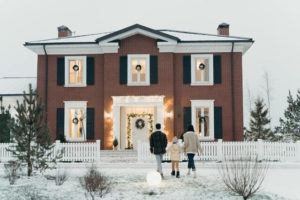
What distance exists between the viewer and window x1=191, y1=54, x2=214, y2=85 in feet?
72.8

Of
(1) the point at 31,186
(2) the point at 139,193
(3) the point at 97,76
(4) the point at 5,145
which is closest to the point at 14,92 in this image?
(3) the point at 97,76

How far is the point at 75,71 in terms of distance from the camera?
2272 centimetres

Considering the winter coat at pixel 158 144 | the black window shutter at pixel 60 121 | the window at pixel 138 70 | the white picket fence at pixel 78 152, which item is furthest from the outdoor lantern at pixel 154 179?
the black window shutter at pixel 60 121

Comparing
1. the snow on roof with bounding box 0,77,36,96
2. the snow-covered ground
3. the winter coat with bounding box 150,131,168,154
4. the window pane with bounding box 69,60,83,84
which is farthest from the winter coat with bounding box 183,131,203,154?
the snow on roof with bounding box 0,77,36,96

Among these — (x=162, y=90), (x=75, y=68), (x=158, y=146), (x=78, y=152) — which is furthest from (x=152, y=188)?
(x=75, y=68)

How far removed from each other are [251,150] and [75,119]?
396 inches

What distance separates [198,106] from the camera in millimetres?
22094

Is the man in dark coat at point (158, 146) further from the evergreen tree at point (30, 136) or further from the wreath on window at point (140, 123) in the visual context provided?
the wreath on window at point (140, 123)

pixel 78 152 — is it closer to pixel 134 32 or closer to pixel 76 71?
pixel 76 71

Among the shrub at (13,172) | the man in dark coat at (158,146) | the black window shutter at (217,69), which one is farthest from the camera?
the black window shutter at (217,69)

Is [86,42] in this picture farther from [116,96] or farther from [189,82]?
[189,82]

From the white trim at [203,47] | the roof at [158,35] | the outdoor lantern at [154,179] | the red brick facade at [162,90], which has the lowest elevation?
the outdoor lantern at [154,179]

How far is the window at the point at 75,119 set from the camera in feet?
73.2

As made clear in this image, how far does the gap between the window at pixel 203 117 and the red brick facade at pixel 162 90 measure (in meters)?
0.35
